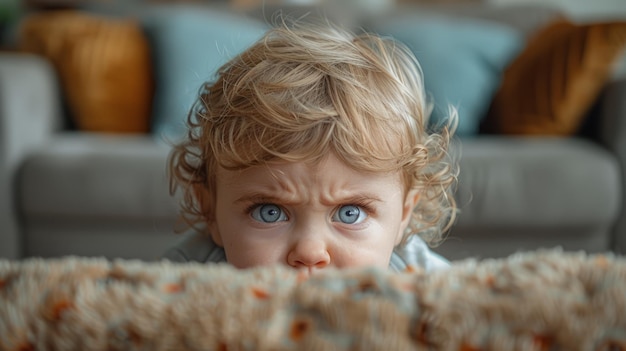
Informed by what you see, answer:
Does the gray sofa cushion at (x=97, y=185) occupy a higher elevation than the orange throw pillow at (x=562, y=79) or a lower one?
lower

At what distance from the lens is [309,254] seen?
33.0 inches

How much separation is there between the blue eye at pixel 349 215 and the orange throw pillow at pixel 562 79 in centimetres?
156

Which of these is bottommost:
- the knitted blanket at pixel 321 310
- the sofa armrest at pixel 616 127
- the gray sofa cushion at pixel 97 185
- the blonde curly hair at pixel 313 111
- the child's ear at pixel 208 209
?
the gray sofa cushion at pixel 97 185

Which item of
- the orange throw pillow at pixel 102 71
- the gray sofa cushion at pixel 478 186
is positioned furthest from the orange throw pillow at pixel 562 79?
the orange throw pillow at pixel 102 71

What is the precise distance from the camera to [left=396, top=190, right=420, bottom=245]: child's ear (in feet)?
3.35

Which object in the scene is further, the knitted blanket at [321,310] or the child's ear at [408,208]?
the child's ear at [408,208]

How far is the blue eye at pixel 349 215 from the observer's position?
0.88 metres

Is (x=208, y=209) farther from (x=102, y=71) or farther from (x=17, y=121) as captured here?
(x=102, y=71)

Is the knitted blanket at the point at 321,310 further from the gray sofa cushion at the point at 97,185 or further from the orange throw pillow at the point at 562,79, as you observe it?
the orange throw pillow at the point at 562,79

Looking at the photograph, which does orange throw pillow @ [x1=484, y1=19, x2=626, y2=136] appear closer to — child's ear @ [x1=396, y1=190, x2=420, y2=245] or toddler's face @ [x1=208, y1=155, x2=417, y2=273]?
child's ear @ [x1=396, y1=190, x2=420, y2=245]

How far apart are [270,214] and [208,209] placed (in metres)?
0.19

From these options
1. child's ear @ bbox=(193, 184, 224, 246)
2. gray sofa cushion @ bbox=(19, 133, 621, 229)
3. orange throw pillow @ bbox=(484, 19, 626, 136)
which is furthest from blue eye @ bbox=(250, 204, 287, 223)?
orange throw pillow @ bbox=(484, 19, 626, 136)

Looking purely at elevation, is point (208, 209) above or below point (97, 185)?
above

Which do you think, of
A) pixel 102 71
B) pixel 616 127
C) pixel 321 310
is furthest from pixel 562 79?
pixel 321 310
